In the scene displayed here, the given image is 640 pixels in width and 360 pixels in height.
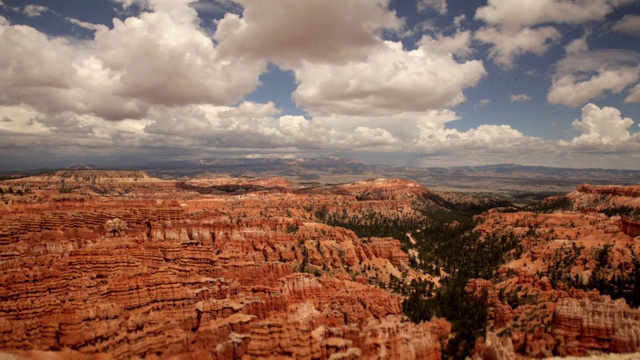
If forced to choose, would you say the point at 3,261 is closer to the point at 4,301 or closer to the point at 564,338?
the point at 4,301

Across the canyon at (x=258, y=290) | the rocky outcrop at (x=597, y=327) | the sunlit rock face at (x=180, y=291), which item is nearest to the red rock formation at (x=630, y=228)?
the canyon at (x=258, y=290)

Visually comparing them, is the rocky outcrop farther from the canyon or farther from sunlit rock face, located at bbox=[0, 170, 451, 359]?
sunlit rock face, located at bbox=[0, 170, 451, 359]

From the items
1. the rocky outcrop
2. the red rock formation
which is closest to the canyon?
the rocky outcrop

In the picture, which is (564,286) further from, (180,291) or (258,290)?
(180,291)

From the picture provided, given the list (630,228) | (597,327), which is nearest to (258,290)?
(597,327)

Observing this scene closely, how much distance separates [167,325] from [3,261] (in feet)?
86.0

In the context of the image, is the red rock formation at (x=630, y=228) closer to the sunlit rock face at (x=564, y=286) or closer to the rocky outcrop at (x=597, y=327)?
the sunlit rock face at (x=564, y=286)

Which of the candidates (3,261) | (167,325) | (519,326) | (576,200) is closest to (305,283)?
(167,325)

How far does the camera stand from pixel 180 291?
156 feet

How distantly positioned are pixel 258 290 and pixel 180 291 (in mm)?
10856

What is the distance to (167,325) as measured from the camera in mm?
40719

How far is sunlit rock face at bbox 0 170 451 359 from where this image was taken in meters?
36.7

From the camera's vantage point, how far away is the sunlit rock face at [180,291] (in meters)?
36.7

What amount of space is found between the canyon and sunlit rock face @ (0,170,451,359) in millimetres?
170
